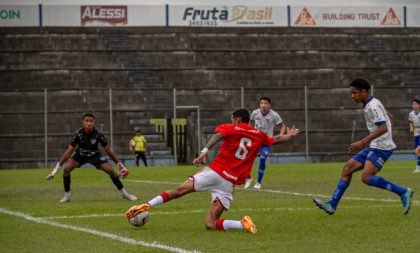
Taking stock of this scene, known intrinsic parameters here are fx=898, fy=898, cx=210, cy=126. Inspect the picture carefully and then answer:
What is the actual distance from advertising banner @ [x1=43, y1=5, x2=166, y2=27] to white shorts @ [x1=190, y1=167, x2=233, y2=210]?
126 ft

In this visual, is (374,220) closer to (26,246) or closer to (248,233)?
(248,233)

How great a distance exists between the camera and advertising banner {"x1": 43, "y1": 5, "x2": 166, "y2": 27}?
162 ft

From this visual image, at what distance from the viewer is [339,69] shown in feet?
161

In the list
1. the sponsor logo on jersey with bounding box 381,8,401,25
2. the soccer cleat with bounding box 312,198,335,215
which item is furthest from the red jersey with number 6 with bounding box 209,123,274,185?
the sponsor logo on jersey with bounding box 381,8,401,25

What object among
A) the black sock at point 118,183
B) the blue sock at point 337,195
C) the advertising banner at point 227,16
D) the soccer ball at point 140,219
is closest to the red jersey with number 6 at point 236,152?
the soccer ball at point 140,219

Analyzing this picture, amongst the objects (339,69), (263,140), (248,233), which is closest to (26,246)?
(248,233)

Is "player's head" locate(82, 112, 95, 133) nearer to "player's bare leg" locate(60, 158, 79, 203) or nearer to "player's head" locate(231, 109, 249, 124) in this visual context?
"player's bare leg" locate(60, 158, 79, 203)

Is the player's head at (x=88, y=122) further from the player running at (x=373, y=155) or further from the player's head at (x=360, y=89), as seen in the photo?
the player's head at (x=360, y=89)

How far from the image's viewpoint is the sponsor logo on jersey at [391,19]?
179 ft

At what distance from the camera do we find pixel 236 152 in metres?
12.3

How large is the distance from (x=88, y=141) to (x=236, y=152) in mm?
6210

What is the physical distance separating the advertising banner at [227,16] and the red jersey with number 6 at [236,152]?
39.3 m

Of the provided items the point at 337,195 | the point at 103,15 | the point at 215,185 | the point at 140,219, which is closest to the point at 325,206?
the point at 337,195

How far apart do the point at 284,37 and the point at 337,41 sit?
3.12 m
